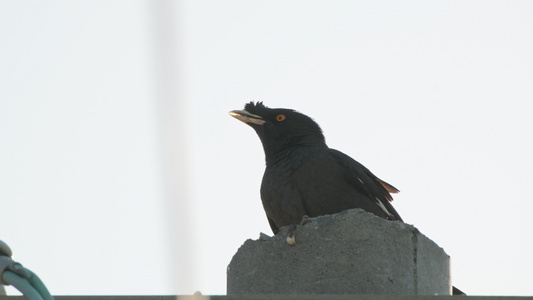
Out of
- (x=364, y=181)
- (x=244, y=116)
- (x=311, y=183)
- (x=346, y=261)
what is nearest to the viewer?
(x=346, y=261)

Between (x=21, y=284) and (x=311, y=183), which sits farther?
(x=311, y=183)

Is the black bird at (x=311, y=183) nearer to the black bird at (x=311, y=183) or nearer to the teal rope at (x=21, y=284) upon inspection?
the black bird at (x=311, y=183)

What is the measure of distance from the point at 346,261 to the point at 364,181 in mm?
2883

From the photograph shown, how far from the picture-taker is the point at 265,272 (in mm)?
6777

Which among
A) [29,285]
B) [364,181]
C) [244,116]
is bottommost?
[29,285]

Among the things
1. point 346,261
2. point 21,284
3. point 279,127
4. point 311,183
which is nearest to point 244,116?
point 279,127

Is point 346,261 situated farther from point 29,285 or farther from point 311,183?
point 29,285

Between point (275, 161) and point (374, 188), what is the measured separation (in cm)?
95

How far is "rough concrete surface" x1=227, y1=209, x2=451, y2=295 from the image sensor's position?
6594 mm

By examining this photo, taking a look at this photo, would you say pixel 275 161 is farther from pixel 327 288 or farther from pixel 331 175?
pixel 327 288

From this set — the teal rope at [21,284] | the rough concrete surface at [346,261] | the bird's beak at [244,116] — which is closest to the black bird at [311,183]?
the bird's beak at [244,116]

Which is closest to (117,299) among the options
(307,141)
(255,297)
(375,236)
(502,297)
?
(255,297)

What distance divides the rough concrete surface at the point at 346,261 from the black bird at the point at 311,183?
74.1 inches

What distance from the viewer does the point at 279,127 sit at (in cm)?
1036
